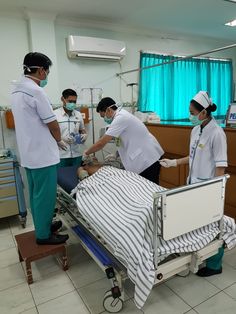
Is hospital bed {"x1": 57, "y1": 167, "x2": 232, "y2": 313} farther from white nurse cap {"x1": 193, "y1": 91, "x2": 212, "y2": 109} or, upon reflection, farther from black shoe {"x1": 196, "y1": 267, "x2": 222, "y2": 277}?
white nurse cap {"x1": 193, "y1": 91, "x2": 212, "y2": 109}

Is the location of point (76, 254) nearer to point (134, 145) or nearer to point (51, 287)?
point (51, 287)

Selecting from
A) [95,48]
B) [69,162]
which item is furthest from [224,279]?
[95,48]

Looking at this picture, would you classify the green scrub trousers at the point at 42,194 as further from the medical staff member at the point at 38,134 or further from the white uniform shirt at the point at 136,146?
the white uniform shirt at the point at 136,146

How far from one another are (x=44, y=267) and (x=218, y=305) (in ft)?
4.40

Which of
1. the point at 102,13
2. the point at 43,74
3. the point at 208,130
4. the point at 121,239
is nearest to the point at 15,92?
the point at 43,74

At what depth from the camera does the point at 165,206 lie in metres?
1.25

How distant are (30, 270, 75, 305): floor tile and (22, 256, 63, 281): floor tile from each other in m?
0.05

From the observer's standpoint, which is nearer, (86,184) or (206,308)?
(206,308)

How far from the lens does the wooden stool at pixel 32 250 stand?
182 cm

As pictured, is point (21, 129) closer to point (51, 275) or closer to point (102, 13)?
point (51, 275)

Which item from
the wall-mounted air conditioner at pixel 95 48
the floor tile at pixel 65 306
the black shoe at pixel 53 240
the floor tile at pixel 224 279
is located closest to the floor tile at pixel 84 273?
the floor tile at pixel 65 306

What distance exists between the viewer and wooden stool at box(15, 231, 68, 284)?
5.97 ft

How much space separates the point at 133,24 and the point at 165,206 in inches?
129

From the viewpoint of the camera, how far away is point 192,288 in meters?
1.76
